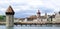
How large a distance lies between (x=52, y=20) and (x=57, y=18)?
2.51 meters

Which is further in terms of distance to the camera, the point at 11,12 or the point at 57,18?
the point at 57,18

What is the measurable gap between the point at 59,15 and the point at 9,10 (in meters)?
17.6

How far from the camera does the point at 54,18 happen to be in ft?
198

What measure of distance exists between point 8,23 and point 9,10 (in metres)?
2.24

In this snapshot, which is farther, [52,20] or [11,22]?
[52,20]

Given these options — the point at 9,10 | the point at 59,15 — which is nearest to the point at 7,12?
the point at 9,10

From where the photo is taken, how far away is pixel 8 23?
41219 millimetres

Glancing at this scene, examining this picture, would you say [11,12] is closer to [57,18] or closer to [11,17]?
[11,17]

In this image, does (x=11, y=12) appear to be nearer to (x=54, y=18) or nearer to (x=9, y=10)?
(x=9, y=10)

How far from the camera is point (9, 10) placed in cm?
4231

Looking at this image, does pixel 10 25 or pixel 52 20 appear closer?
pixel 10 25

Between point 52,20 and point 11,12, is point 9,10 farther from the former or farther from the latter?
point 52,20

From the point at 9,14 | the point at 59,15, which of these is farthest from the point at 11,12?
the point at 59,15

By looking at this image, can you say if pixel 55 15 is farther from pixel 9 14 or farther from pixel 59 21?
pixel 9 14
